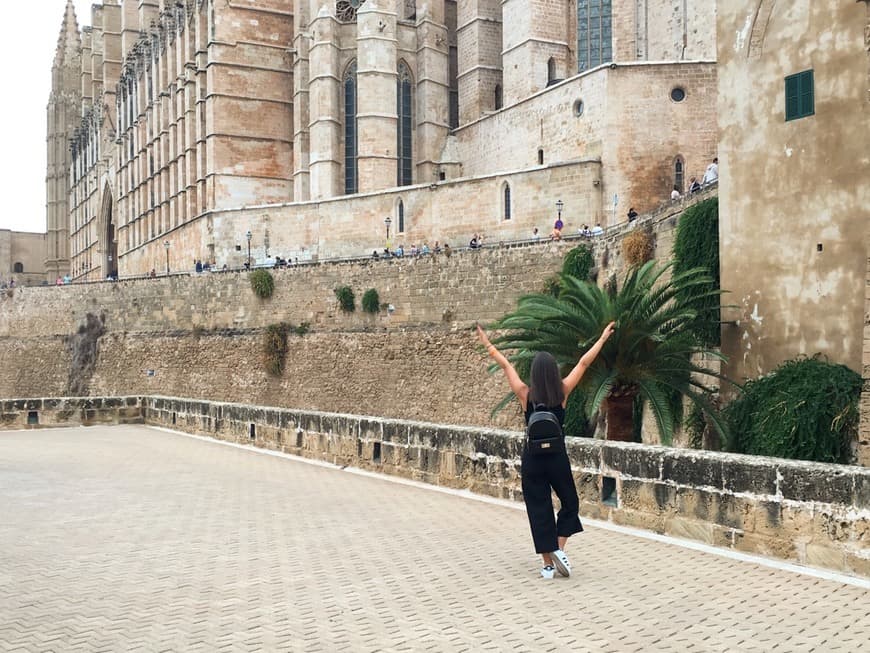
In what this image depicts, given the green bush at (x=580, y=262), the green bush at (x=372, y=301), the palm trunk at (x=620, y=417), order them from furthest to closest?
the green bush at (x=372, y=301) → the green bush at (x=580, y=262) → the palm trunk at (x=620, y=417)

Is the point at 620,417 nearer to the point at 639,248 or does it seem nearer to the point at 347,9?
the point at 639,248

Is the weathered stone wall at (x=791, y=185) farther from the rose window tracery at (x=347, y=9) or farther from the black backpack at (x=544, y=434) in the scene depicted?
the rose window tracery at (x=347, y=9)

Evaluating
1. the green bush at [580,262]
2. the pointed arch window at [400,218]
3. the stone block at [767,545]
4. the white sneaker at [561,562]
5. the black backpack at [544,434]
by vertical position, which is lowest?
the stone block at [767,545]

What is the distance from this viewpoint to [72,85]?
78312mm

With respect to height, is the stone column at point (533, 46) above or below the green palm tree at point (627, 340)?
above

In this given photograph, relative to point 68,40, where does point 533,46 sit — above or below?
below

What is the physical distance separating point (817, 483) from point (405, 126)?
113 ft

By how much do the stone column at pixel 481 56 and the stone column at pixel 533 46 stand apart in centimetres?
259

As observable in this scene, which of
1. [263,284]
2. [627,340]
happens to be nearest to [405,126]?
[263,284]

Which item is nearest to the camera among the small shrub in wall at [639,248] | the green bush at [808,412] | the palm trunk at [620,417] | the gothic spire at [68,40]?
the green bush at [808,412]

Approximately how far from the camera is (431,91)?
38219 millimetres

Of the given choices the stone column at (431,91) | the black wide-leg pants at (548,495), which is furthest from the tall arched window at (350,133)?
the black wide-leg pants at (548,495)

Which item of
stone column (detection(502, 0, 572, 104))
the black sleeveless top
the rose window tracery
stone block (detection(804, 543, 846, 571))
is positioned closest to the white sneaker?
the black sleeveless top

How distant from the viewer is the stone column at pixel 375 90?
3694 cm
